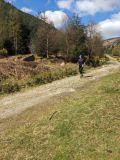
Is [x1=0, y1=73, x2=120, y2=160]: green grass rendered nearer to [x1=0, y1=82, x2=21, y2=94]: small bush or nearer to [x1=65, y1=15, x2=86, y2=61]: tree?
[x1=0, y1=82, x2=21, y2=94]: small bush

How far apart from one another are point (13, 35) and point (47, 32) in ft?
24.4

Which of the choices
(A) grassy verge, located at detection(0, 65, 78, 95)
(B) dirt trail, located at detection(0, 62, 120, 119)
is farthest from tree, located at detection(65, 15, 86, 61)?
(B) dirt trail, located at detection(0, 62, 120, 119)

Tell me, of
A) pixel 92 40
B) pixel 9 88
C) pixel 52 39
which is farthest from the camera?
pixel 92 40

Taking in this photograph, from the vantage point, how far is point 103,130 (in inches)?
604

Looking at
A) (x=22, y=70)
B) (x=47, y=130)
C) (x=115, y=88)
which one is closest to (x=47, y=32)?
(x=22, y=70)

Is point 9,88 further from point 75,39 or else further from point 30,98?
point 75,39

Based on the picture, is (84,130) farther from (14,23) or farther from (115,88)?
(14,23)

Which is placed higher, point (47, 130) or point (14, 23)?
point (14, 23)

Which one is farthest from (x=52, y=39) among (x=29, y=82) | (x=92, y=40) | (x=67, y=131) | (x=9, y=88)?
(x=67, y=131)

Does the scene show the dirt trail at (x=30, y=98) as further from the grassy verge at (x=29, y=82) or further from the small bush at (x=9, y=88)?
the grassy verge at (x=29, y=82)

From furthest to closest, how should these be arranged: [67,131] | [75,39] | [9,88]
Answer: [75,39] → [9,88] → [67,131]

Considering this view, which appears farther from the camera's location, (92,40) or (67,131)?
(92,40)

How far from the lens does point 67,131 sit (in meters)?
15.6

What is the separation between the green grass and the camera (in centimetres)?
1362
